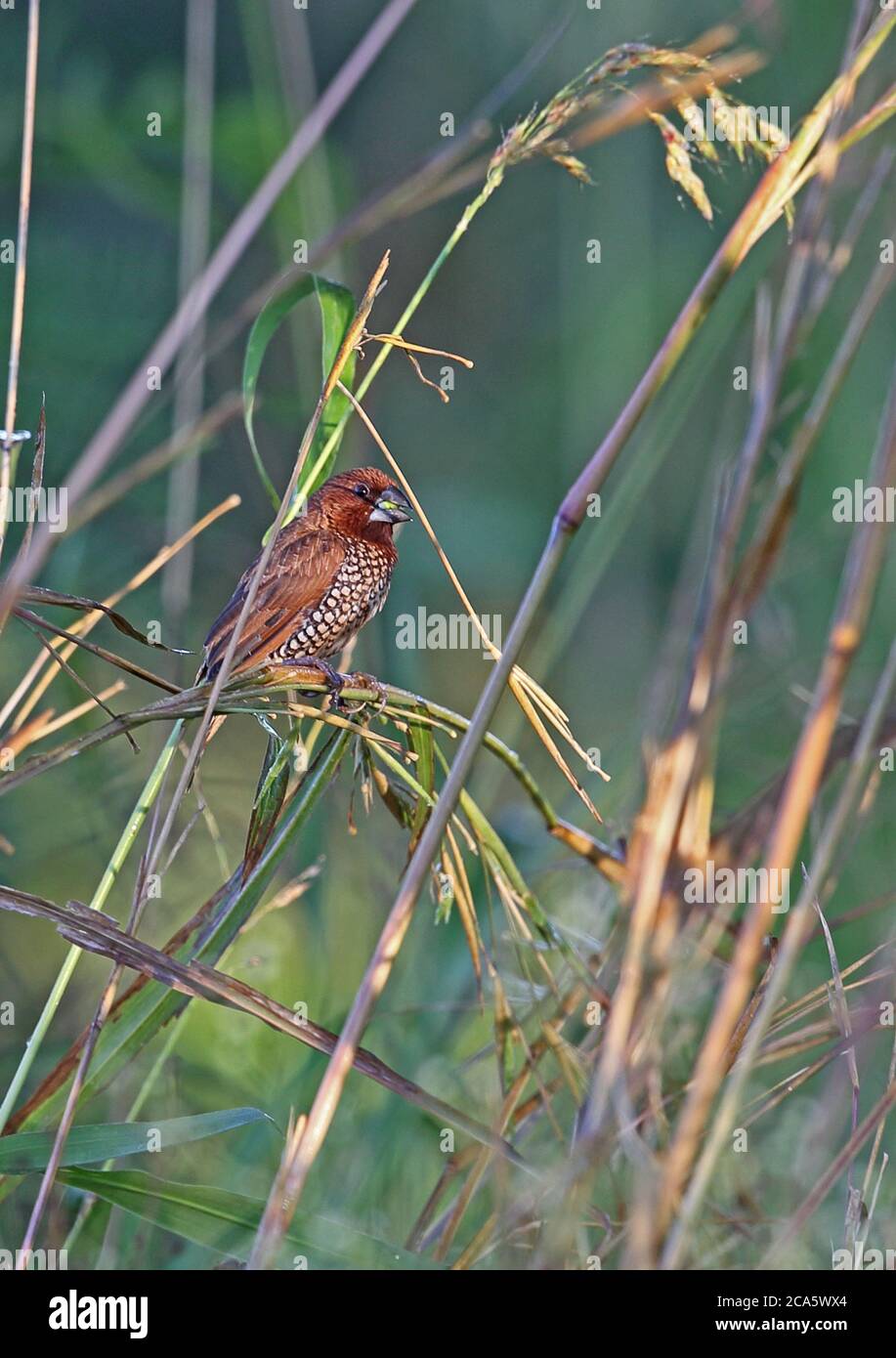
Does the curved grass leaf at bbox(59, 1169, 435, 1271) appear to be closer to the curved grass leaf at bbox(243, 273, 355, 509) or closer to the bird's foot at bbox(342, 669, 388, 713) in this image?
the bird's foot at bbox(342, 669, 388, 713)

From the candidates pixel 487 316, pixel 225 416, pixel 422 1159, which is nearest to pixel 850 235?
pixel 225 416

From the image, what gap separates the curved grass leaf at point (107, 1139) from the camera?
60.4 inches

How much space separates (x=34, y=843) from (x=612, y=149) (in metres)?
2.88

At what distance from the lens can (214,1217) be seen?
1555mm

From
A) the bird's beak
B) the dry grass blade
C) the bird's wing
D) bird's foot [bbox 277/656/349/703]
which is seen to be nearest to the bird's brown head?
the bird's beak

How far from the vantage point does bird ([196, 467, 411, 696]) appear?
108 inches

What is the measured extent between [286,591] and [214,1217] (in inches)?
57.3

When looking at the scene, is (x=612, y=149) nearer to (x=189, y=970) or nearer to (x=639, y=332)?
(x=639, y=332)

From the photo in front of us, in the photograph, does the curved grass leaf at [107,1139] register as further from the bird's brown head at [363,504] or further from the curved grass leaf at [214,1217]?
the bird's brown head at [363,504]

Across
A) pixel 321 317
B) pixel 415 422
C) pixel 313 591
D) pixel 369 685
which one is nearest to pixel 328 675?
pixel 369 685

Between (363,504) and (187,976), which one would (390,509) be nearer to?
(363,504)

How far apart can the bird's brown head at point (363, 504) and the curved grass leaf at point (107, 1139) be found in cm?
171

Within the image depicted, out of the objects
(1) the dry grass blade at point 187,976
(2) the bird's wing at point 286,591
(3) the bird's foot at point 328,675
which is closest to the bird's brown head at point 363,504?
(2) the bird's wing at point 286,591

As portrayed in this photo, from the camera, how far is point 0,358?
4469mm
